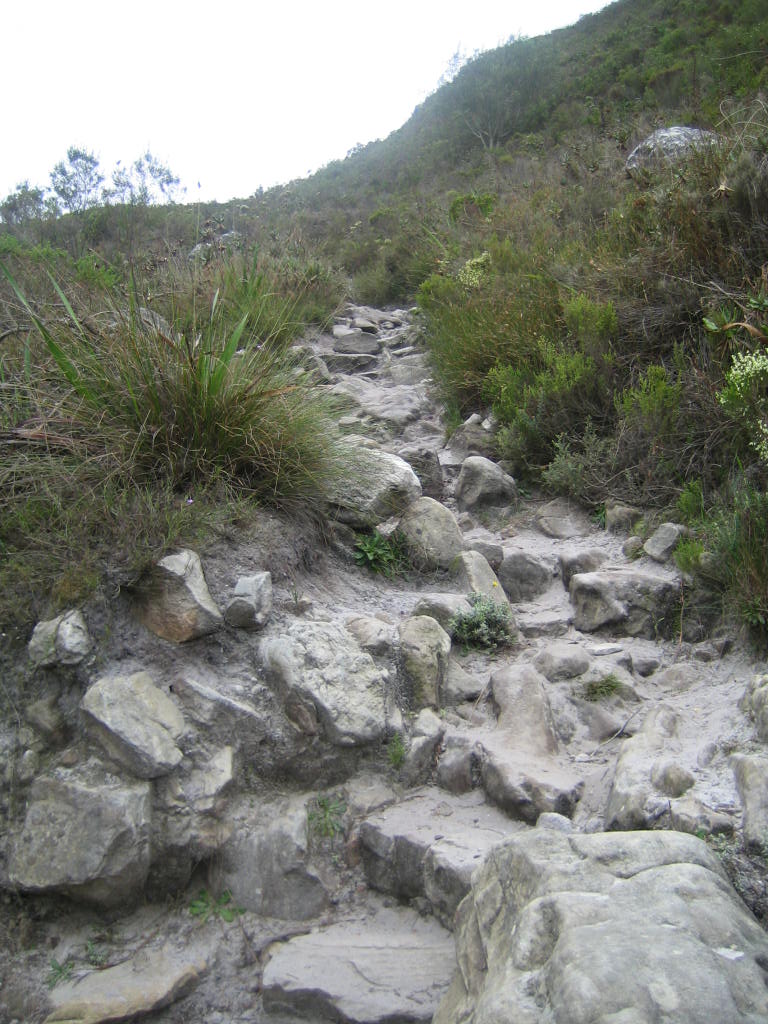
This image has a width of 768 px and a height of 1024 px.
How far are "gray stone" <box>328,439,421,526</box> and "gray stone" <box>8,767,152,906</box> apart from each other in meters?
1.79

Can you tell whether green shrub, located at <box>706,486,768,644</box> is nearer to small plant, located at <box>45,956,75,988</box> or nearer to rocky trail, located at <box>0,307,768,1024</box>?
rocky trail, located at <box>0,307,768,1024</box>

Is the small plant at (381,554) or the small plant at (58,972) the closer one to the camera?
the small plant at (58,972)

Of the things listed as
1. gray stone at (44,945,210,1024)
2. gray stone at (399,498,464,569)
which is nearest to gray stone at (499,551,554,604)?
gray stone at (399,498,464,569)

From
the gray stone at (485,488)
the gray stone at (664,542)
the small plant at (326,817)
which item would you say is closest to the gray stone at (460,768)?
the small plant at (326,817)

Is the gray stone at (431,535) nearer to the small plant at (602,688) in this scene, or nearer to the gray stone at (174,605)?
the small plant at (602,688)

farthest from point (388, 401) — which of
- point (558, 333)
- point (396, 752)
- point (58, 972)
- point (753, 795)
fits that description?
point (58, 972)

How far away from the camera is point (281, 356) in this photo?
401 cm

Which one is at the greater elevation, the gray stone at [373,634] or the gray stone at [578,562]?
the gray stone at [373,634]

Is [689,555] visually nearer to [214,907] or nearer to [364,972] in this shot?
[364,972]

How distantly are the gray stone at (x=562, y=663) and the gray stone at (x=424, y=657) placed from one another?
1.35ft

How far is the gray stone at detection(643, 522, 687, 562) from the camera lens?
3.72m

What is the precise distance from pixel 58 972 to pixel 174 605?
3.90 ft

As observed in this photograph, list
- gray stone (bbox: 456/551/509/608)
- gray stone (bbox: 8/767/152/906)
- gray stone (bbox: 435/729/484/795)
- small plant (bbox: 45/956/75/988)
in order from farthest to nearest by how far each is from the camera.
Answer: gray stone (bbox: 456/551/509/608), gray stone (bbox: 435/729/484/795), gray stone (bbox: 8/767/152/906), small plant (bbox: 45/956/75/988)

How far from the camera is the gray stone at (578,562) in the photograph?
12.7 feet
